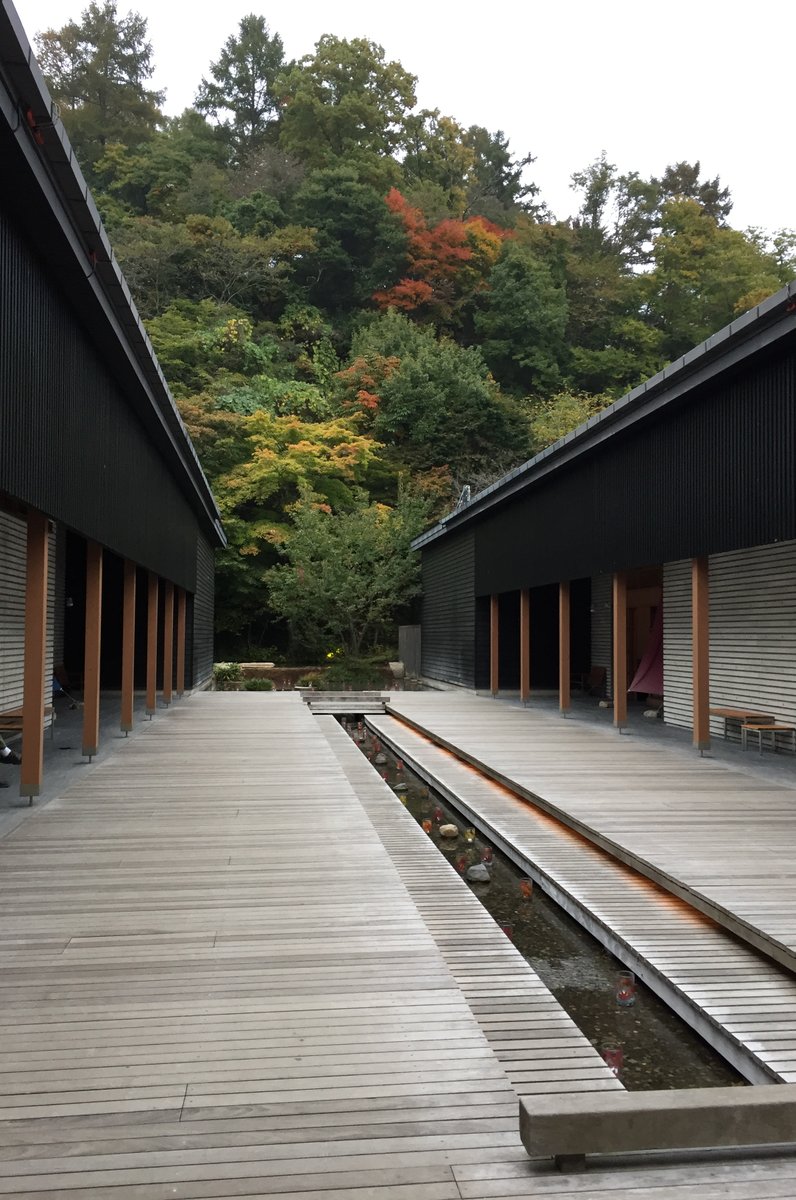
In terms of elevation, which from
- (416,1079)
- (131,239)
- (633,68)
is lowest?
(416,1079)

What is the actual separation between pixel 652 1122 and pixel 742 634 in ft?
28.0

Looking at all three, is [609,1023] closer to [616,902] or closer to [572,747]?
[616,902]

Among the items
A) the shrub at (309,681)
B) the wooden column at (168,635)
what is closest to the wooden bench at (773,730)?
the wooden column at (168,635)

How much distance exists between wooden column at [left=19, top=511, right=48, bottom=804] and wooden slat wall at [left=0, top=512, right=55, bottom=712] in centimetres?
305

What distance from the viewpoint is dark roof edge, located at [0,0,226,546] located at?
4039mm

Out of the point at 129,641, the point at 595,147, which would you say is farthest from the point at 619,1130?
the point at 595,147

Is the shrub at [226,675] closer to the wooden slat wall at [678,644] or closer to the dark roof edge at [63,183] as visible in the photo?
the wooden slat wall at [678,644]

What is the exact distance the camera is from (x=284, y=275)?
32875mm

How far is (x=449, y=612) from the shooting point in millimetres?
20062

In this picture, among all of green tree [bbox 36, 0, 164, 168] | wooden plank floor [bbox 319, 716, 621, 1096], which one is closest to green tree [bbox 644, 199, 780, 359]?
green tree [bbox 36, 0, 164, 168]

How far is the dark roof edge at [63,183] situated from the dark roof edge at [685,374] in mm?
4670

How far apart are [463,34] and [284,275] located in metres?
28.8

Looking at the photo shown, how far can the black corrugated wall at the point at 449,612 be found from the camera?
18223 mm

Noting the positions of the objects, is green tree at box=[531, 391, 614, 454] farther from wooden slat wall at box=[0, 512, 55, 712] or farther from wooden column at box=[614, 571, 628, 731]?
wooden slat wall at box=[0, 512, 55, 712]
